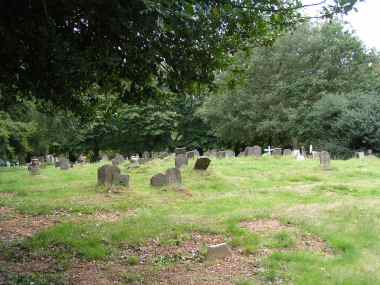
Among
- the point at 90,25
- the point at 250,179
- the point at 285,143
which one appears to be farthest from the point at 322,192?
the point at 285,143

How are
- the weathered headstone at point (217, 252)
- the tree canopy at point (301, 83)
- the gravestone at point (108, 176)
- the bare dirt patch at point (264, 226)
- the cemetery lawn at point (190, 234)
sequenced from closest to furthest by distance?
1. the cemetery lawn at point (190, 234)
2. the weathered headstone at point (217, 252)
3. the bare dirt patch at point (264, 226)
4. the gravestone at point (108, 176)
5. the tree canopy at point (301, 83)

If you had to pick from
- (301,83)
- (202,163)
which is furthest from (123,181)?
(301,83)

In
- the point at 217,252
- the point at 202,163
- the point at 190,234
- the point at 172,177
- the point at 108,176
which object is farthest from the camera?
the point at 202,163

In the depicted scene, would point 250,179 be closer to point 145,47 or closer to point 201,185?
point 201,185

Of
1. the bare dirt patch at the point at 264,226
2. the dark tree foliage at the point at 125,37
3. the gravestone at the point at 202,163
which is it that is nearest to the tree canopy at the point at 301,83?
the gravestone at the point at 202,163

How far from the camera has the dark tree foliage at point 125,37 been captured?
20.2 feet

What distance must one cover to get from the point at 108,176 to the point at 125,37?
891cm

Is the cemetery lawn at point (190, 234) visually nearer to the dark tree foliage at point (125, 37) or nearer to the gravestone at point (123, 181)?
the gravestone at point (123, 181)

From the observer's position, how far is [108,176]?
1509cm

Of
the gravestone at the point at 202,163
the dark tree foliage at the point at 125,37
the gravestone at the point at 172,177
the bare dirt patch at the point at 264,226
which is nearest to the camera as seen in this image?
the dark tree foliage at the point at 125,37

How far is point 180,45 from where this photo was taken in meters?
7.05

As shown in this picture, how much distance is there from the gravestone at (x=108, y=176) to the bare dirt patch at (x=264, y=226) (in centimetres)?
629

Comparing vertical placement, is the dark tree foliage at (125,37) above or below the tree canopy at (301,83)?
below

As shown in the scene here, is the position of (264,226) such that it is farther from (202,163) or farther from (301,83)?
(301,83)
